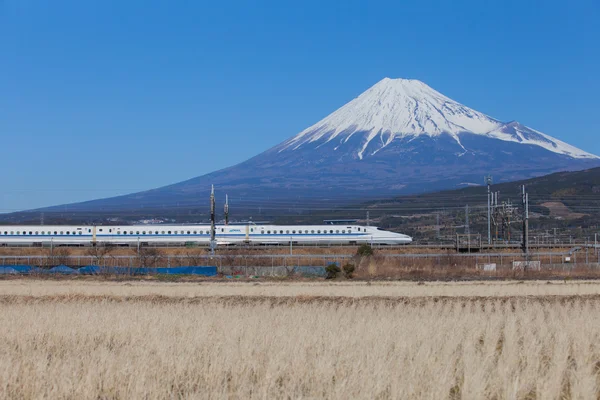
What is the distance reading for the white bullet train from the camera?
88.0 m

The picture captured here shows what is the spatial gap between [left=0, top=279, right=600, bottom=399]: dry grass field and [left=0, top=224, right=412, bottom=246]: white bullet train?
6506cm

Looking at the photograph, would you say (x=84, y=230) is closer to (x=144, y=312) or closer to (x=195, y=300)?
(x=195, y=300)

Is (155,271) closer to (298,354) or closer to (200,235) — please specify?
(200,235)

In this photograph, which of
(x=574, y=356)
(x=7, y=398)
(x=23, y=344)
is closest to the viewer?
(x=7, y=398)

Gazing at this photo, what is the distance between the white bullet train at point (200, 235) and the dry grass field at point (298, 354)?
65.1 m

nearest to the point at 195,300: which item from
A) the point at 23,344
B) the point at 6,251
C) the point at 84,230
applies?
the point at 23,344

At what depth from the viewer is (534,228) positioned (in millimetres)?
136750

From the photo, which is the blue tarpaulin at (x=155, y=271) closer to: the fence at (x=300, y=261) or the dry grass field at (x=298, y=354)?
the fence at (x=300, y=261)

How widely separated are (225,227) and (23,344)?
7494cm

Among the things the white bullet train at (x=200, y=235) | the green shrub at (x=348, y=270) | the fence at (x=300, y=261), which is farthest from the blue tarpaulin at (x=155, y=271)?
the white bullet train at (x=200, y=235)

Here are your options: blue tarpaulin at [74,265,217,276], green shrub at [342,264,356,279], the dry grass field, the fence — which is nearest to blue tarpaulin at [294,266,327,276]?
green shrub at [342,264,356,279]

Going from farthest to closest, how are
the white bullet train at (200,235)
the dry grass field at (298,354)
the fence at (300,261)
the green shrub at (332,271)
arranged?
the white bullet train at (200,235) < the fence at (300,261) < the green shrub at (332,271) < the dry grass field at (298,354)

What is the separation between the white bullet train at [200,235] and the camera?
3465 inches

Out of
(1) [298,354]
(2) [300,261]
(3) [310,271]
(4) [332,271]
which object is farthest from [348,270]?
(1) [298,354]
